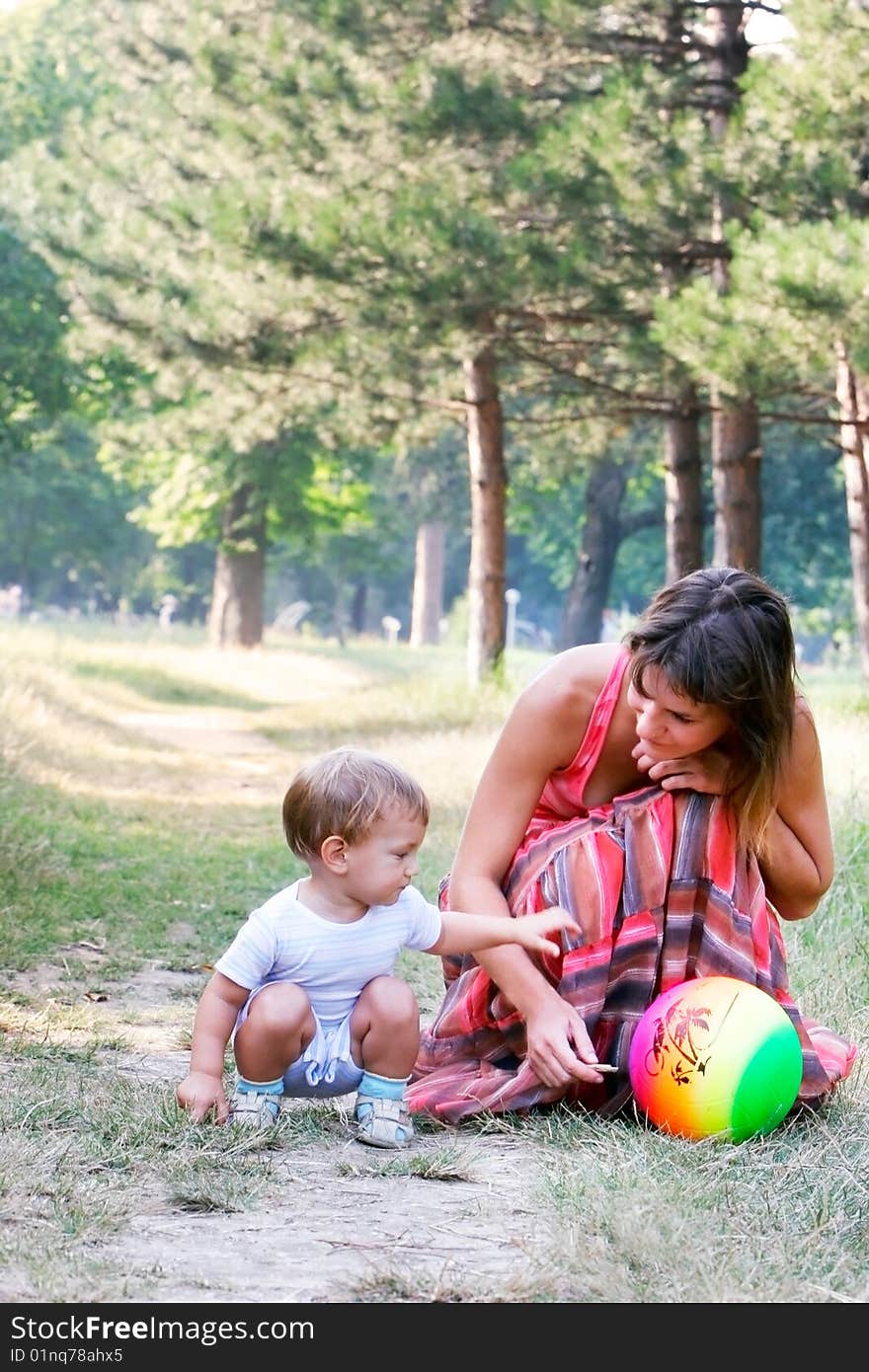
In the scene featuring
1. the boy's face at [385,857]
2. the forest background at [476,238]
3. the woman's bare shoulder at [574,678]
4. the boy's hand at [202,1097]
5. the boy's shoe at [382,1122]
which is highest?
the forest background at [476,238]

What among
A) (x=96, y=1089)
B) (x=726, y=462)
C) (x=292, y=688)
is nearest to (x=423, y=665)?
(x=292, y=688)

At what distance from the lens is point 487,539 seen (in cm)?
1622

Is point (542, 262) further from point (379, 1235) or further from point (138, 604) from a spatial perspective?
point (138, 604)

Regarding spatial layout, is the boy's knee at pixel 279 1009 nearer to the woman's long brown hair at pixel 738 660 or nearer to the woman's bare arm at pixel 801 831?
the woman's long brown hair at pixel 738 660

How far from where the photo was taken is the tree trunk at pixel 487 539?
15.9 metres

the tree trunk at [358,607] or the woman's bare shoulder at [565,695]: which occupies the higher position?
the tree trunk at [358,607]

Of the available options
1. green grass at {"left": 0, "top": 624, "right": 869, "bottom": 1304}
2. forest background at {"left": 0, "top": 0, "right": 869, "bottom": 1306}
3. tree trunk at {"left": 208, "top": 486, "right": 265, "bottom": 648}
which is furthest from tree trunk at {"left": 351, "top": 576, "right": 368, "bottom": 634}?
green grass at {"left": 0, "top": 624, "right": 869, "bottom": 1304}

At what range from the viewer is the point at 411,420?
17031 millimetres

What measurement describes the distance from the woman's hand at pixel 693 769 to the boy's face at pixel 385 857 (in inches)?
20.8

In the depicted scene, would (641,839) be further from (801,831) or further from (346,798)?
(346,798)

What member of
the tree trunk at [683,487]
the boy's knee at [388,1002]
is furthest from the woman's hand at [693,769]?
the tree trunk at [683,487]

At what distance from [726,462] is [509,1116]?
34.4 feet

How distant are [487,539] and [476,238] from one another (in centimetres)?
407

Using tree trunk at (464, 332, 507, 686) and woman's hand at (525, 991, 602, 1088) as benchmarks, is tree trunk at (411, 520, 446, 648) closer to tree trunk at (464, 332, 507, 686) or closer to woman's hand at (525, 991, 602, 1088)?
tree trunk at (464, 332, 507, 686)
